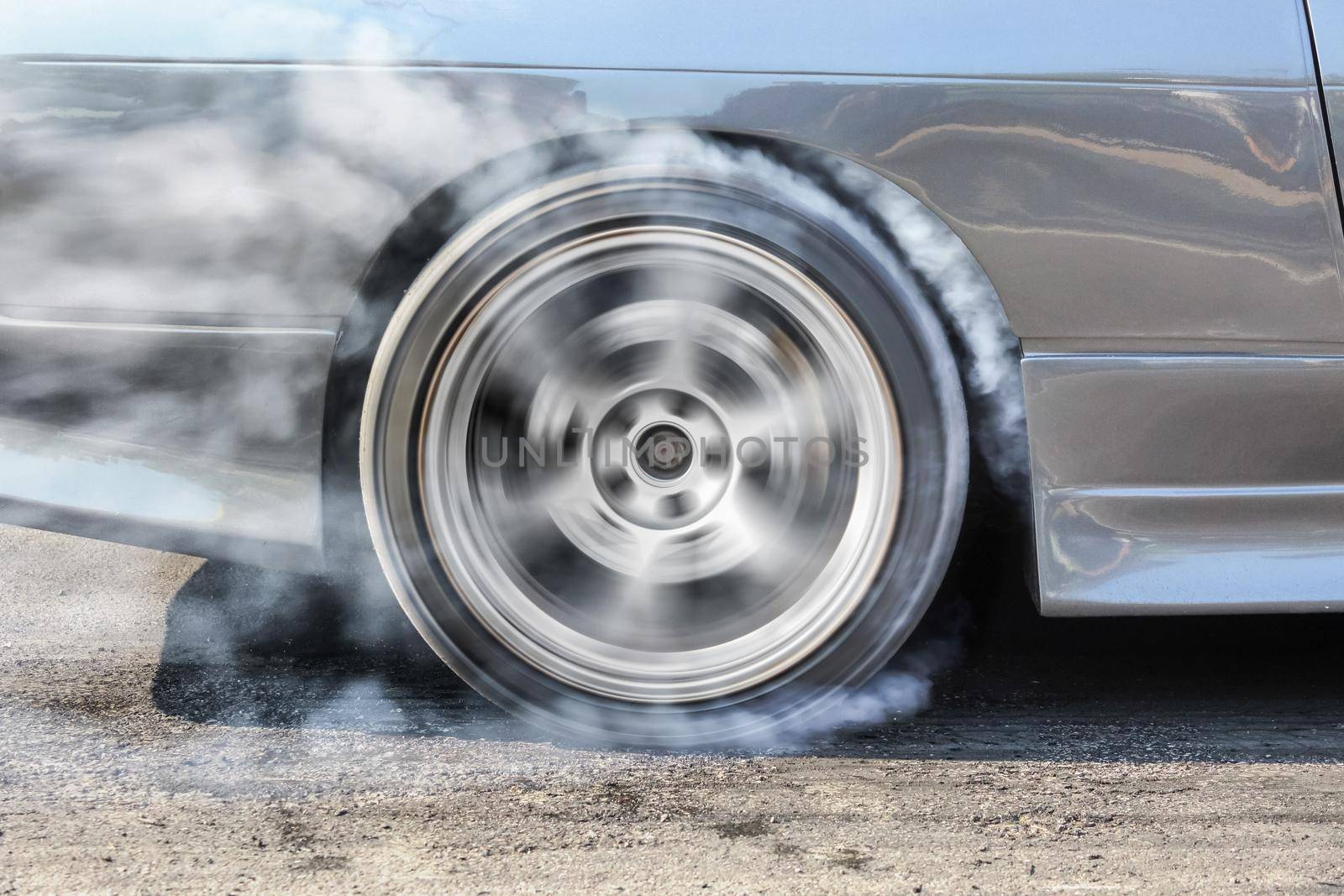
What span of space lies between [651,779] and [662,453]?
48 cm

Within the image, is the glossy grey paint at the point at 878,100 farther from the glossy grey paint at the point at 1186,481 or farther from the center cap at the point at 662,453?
the center cap at the point at 662,453

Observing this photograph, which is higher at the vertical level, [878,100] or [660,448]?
[878,100]

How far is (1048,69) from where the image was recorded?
63.3 inches

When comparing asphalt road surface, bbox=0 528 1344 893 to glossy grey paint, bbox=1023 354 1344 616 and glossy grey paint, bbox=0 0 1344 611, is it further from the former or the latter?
glossy grey paint, bbox=0 0 1344 611

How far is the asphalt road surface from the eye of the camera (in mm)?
1277

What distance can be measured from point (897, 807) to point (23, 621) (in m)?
1.74

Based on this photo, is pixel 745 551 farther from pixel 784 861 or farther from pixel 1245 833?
pixel 1245 833

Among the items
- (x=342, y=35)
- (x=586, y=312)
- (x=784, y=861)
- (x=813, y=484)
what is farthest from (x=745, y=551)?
(x=342, y=35)

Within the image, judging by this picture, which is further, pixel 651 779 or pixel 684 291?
pixel 684 291

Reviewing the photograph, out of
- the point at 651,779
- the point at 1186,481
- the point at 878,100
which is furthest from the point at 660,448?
the point at 1186,481

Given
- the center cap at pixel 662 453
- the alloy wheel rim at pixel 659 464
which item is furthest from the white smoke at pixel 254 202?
the center cap at pixel 662 453

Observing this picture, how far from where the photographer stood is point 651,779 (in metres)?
1.53

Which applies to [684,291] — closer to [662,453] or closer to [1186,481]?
[662,453]

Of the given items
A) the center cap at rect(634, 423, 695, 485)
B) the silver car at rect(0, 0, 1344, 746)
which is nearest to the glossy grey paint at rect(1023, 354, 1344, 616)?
the silver car at rect(0, 0, 1344, 746)
